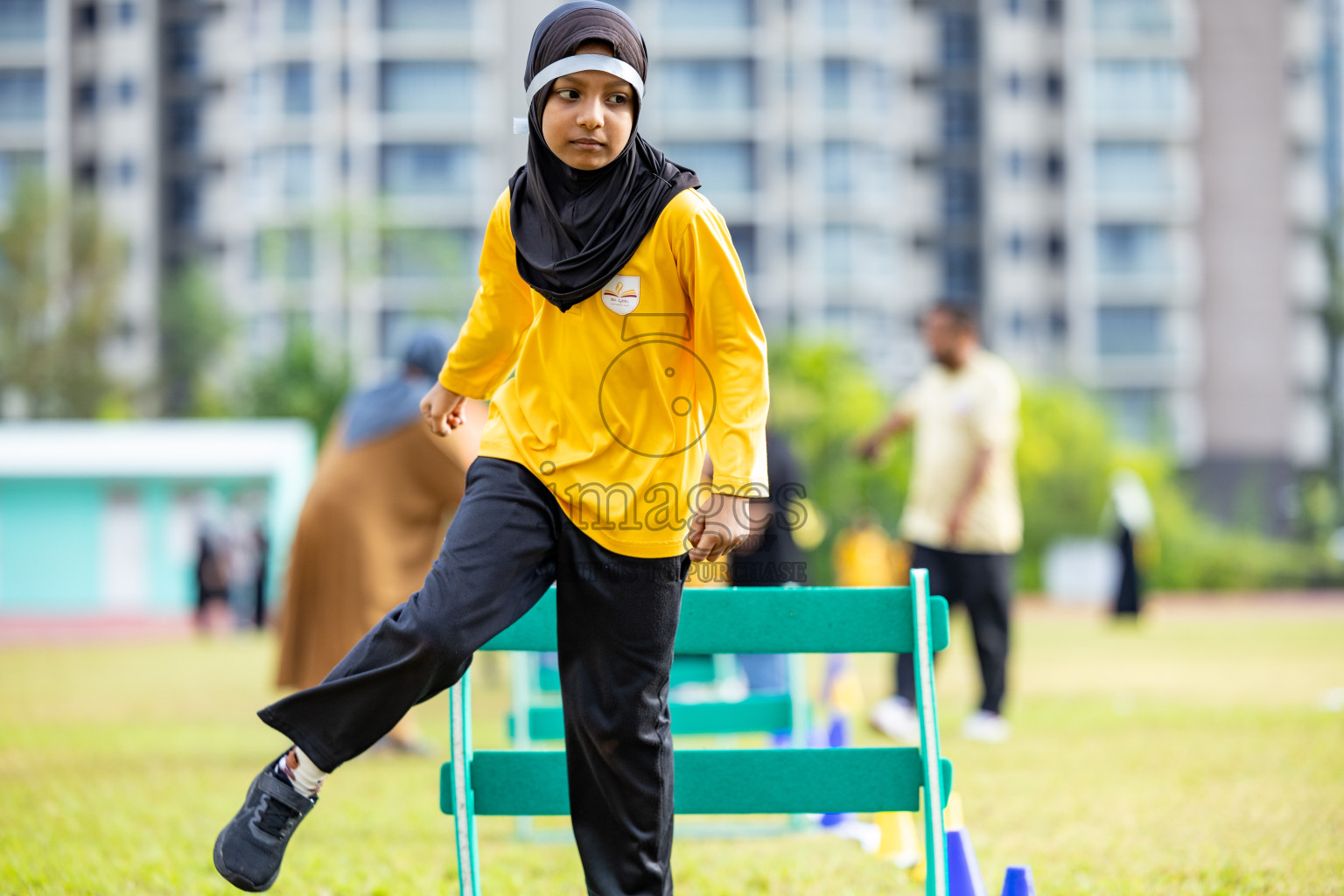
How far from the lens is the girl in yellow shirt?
2.56 metres

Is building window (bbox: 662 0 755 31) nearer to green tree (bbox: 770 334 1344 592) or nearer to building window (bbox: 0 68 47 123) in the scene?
green tree (bbox: 770 334 1344 592)

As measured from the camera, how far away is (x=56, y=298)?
4803 centimetres

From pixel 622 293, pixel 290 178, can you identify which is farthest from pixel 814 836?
pixel 290 178

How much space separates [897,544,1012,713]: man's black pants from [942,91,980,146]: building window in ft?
158

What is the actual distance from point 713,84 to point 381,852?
149ft

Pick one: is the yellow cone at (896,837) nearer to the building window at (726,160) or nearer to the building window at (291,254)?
the building window at (291,254)

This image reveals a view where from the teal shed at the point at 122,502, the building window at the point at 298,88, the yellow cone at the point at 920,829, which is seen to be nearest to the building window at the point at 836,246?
the building window at the point at 298,88

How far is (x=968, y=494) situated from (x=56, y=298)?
4796 centimetres

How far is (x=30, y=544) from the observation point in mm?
25656

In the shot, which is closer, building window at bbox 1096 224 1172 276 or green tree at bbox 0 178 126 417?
green tree at bbox 0 178 126 417

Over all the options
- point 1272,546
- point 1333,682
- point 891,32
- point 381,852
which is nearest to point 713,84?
point 891,32

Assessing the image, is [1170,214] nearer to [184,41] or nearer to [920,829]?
[184,41]

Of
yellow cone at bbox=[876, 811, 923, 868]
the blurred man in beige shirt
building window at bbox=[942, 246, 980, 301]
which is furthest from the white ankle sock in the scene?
building window at bbox=[942, 246, 980, 301]

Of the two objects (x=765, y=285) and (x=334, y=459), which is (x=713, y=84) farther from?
(x=334, y=459)
